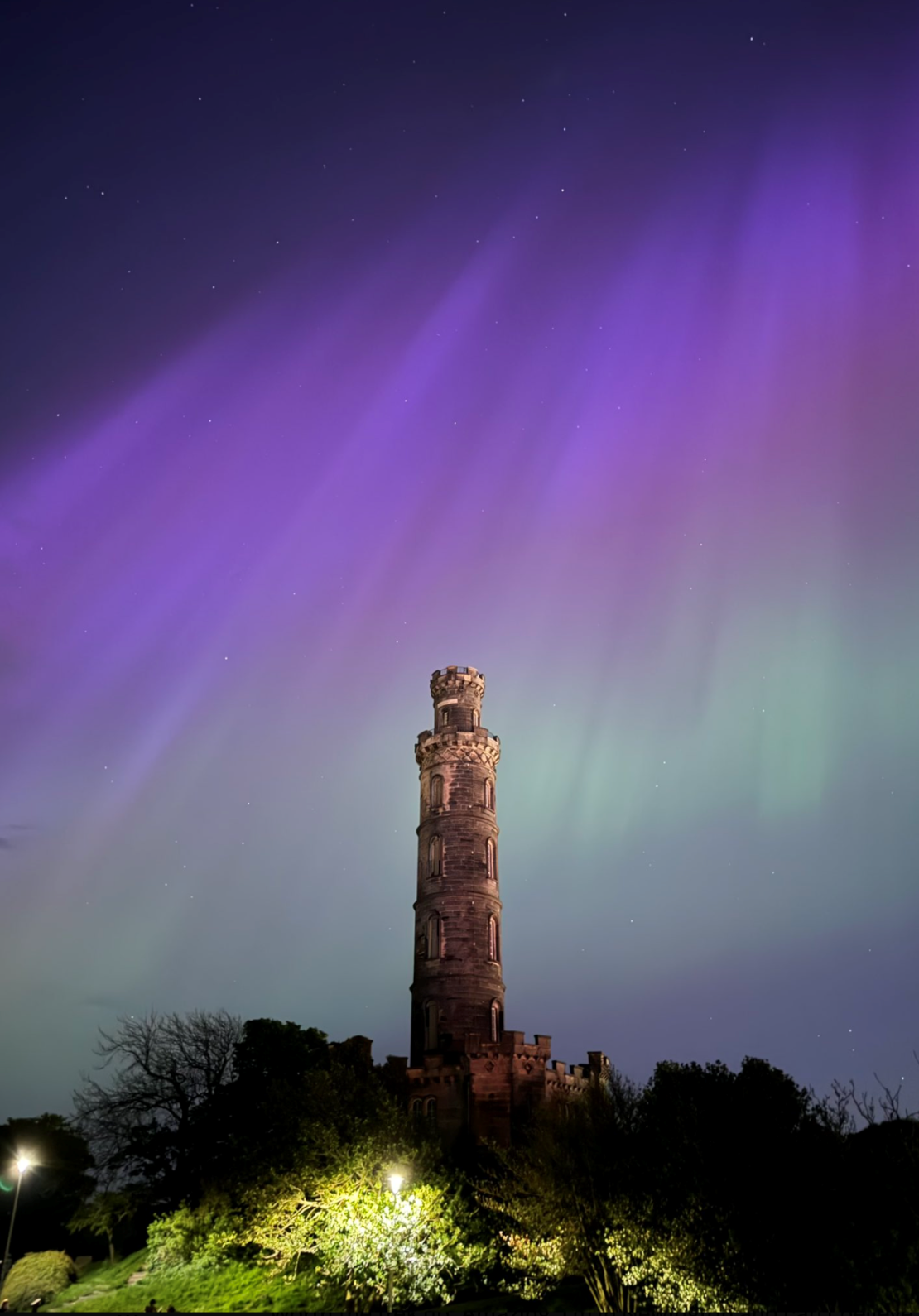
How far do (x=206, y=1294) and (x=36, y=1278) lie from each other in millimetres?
11251

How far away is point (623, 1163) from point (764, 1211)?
22.3ft

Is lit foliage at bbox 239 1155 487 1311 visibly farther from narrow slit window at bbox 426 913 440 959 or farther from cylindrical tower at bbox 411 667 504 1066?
narrow slit window at bbox 426 913 440 959

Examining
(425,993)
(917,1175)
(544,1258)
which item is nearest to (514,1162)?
(544,1258)

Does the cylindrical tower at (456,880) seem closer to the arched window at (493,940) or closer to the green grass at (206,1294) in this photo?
the arched window at (493,940)

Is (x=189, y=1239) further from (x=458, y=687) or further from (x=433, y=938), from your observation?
(x=458, y=687)

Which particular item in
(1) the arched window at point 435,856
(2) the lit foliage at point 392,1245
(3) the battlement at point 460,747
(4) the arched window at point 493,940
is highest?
(3) the battlement at point 460,747

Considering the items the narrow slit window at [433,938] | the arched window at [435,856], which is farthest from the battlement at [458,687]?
the narrow slit window at [433,938]

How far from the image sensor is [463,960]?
5538 centimetres

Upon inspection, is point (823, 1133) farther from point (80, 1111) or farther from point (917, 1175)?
point (80, 1111)

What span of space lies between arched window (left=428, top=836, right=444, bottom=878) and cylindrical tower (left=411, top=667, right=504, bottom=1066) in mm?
53

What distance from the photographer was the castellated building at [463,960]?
161ft

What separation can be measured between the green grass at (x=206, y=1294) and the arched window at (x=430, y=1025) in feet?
54.2

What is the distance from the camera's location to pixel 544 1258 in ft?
106

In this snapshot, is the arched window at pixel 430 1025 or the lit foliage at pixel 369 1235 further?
the arched window at pixel 430 1025
